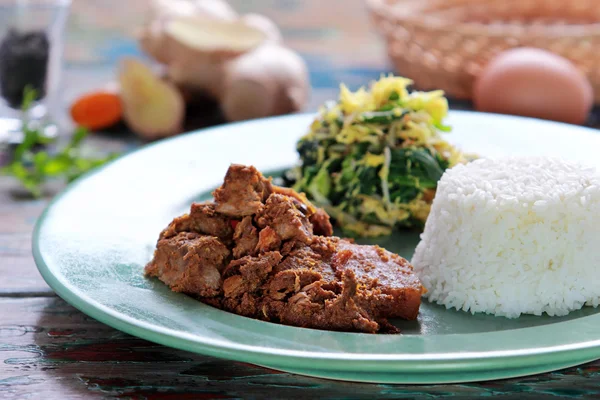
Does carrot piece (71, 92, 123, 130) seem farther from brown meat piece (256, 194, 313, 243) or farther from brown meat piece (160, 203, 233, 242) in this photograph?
brown meat piece (256, 194, 313, 243)

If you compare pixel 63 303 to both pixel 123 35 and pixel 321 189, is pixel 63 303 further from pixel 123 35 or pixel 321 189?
pixel 123 35

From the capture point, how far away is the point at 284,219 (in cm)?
327

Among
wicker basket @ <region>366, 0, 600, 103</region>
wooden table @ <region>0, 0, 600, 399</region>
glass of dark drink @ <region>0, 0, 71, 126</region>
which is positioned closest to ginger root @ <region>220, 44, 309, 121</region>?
wicker basket @ <region>366, 0, 600, 103</region>

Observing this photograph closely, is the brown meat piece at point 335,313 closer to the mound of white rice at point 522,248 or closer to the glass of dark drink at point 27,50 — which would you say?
the mound of white rice at point 522,248

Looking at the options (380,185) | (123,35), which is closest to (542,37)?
(380,185)

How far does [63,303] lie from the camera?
3.64m

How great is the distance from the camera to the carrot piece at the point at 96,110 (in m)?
6.57

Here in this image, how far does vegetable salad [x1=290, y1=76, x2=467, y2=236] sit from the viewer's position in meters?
4.49

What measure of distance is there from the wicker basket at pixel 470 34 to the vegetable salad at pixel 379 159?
7.16ft

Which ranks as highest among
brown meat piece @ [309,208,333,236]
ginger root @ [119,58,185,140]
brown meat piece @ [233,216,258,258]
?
brown meat piece @ [233,216,258,258]

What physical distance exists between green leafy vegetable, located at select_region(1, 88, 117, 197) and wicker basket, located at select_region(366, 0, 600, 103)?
9.53 ft

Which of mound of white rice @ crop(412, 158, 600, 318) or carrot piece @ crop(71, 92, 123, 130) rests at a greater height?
mound of white rice @ crop(412, 158, 600, 318)

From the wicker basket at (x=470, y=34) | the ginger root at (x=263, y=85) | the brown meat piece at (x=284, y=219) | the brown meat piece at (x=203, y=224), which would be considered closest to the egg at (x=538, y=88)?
the wicker basket at (x=470, y=34)

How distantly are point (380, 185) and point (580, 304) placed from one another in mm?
1483
